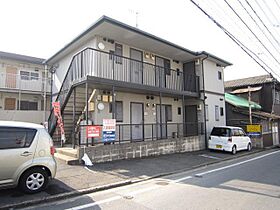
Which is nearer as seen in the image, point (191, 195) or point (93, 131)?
point (191, 195)

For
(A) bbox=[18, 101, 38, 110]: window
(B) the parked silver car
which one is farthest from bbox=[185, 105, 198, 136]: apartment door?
(A) bbox=[18, 101, 38, 110]: window

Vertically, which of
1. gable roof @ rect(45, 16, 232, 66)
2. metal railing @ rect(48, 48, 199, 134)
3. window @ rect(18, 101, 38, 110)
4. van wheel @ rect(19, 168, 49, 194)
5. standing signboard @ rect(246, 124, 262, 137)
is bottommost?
van wheel @ rect(19, 168, 49, 194)

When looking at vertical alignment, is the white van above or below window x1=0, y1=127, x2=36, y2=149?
below

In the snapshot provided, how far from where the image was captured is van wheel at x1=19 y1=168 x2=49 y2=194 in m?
4.97

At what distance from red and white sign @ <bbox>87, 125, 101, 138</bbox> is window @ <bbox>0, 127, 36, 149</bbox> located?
10.5 ft

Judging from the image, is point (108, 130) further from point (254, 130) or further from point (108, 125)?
point (254, 130)

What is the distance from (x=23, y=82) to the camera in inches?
615

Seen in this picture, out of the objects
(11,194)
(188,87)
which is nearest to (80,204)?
(11,194)

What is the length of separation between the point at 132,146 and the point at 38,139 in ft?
17.1

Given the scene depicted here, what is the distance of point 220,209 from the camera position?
4277 mm

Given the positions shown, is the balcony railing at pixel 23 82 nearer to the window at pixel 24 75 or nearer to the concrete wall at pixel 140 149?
the window at pixel 24 75

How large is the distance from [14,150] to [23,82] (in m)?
12.4

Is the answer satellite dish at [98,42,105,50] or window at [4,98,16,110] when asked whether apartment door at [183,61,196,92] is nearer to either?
satellite dish at [98,42,105,50]

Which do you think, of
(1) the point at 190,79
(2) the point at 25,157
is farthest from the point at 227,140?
(2) the point at 25,157
